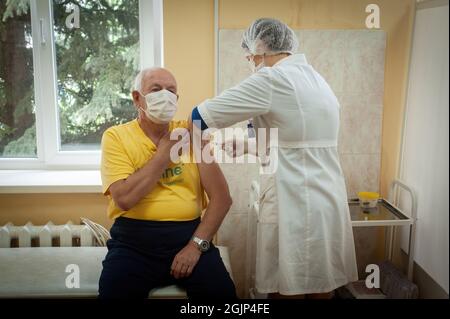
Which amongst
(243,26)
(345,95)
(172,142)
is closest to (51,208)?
(172,142)

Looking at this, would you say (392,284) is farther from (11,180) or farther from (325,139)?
(11,180)

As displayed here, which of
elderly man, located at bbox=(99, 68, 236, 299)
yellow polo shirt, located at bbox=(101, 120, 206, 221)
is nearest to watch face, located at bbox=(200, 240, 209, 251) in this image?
elderly man, located at bbox=(99, 68, 236, 299)

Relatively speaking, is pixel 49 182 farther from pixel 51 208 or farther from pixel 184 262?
pixel 184 262

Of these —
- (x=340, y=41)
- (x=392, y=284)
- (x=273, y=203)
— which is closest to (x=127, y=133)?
(x=273, y=203)

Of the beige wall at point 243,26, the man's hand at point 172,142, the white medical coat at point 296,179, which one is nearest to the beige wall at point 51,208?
the beige wall at point 243,26

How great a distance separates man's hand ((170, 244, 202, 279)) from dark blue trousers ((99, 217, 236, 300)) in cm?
2

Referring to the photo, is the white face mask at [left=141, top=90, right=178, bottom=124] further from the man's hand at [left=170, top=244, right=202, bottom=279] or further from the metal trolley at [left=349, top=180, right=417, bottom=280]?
the metal trolley at [left=349, top=180, right=417, bottom=280]

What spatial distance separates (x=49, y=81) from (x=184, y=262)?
1340mm

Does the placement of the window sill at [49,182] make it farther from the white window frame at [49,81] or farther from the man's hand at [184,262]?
the man's hand at [184,262]

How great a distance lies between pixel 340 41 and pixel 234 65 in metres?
0.54

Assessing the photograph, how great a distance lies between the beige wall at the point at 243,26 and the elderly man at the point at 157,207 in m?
0.49

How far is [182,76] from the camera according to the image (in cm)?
227

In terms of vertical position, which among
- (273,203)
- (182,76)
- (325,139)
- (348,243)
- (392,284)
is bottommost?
(392,284)

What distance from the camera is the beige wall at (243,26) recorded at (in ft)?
7.29
